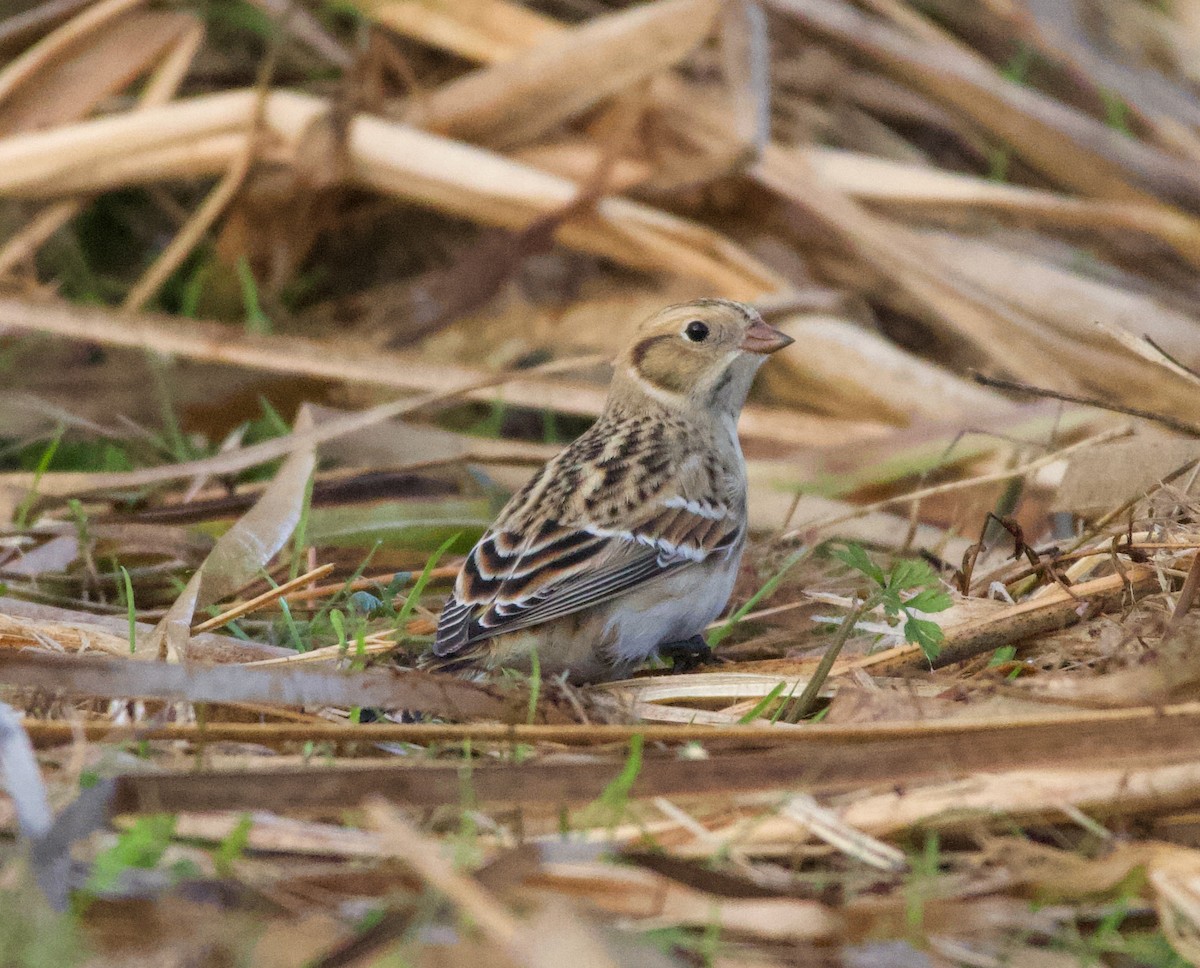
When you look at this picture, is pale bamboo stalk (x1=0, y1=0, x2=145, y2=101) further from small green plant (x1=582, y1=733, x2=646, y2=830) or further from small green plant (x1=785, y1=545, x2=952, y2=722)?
small green plant (x1=582, y1=733, x2=646, y2=830)

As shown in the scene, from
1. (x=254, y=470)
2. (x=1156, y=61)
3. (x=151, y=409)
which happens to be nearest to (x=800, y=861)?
(x=254, y=470)

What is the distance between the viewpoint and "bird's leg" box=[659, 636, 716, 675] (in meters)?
3.85

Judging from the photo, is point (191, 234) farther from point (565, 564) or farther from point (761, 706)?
point (761, 706)

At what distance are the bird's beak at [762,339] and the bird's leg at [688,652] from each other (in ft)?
3.22

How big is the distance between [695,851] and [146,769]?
0.93 m

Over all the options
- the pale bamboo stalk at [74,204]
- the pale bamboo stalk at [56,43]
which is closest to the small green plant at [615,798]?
the pale bamboo stalk at [74,204]

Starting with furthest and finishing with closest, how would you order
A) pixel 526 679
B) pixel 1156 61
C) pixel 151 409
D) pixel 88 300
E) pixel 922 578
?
1. pixel 1156 61
2. pixel 88 300
3. pixel 151 409
4. pixel 526 679
5. pixel 922 578

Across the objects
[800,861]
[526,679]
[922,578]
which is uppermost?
[922,578]

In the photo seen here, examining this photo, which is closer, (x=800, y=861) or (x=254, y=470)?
(x=800, y=861)

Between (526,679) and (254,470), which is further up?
(526,679)

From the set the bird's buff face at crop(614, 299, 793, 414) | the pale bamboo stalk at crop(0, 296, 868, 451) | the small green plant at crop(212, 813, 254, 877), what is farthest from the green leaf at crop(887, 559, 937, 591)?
the pale bamboo stalk at crop(0, 296, 868, 451)

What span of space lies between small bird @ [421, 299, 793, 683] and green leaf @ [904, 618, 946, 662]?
0.84 m

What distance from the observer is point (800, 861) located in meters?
2.62

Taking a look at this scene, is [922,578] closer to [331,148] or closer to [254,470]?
[254,470]
